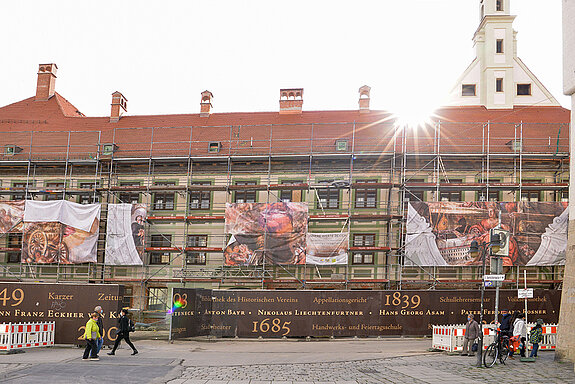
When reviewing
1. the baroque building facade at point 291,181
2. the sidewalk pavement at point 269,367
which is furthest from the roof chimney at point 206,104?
the sidewalk pavement at point 269,367

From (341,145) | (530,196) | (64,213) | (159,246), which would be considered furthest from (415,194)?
(64,213)

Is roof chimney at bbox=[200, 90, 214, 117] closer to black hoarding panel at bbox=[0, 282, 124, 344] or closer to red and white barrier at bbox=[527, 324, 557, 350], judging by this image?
black hoarding panel at bbox=[0, 282, 124, 344]

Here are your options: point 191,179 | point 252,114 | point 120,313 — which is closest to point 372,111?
point 252,114

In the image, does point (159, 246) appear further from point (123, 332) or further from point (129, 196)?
point (123, 332)

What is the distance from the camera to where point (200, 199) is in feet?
118

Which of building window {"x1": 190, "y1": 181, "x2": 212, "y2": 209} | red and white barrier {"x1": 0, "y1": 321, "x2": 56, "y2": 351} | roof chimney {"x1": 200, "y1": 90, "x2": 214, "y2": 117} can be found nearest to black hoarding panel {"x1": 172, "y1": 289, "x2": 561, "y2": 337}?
red and white barrier {"x1": 0, "y1": 321, "x2": 56, "y2": 351}

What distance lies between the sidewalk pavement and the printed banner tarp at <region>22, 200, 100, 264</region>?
13028 millimetres

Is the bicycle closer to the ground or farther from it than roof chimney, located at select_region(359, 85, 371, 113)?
closer to the ground

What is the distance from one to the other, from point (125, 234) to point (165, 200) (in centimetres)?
359

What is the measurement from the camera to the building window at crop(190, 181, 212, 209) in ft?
118

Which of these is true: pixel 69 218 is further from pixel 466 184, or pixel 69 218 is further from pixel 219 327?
pixel 466 184

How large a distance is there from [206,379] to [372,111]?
29.3m

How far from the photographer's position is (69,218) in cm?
3403

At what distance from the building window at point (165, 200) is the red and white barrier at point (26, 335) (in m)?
15.0
